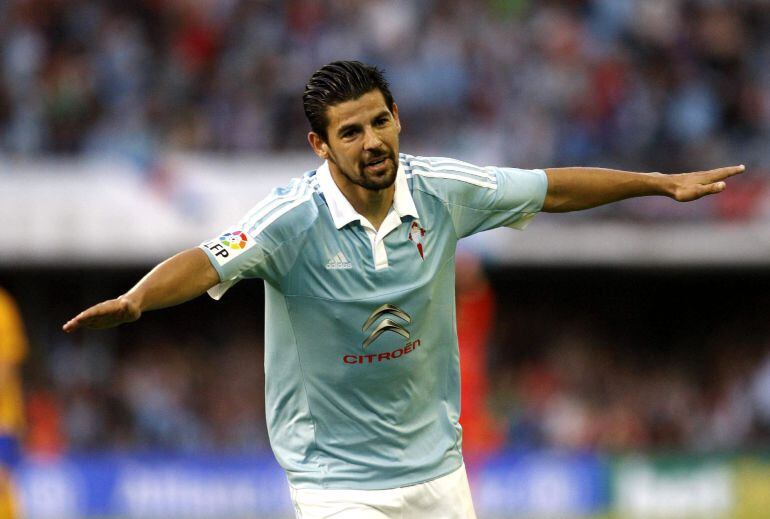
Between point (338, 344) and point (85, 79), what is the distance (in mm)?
12048

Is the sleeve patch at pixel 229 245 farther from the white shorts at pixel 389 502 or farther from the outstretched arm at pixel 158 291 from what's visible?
the white shorts at pixel 389 502

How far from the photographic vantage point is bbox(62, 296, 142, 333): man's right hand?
433 cm

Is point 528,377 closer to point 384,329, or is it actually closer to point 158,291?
point 384,329

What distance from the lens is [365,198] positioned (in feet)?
16.7

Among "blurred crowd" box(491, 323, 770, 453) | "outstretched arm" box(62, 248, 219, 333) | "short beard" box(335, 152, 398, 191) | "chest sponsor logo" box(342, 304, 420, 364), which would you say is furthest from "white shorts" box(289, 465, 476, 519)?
"blurred crowd" box(491, 323, 770, 453)

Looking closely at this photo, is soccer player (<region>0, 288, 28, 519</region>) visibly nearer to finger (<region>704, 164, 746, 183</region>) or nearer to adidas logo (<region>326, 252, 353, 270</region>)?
adidas logo (<region>326, 252, 353, 270</region>)

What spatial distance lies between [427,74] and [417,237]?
11684 mm

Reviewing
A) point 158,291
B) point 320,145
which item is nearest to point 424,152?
point 320,145

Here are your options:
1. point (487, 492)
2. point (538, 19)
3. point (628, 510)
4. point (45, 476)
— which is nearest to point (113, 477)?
point (45, 476)

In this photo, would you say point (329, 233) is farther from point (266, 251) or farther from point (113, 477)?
point (113, 477)

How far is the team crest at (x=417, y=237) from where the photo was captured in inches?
202

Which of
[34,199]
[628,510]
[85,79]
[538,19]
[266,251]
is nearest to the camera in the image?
[266,251]

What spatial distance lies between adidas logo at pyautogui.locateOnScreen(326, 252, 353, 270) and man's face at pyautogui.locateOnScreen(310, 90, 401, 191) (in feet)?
0.84

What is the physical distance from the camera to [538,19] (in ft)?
57.6
